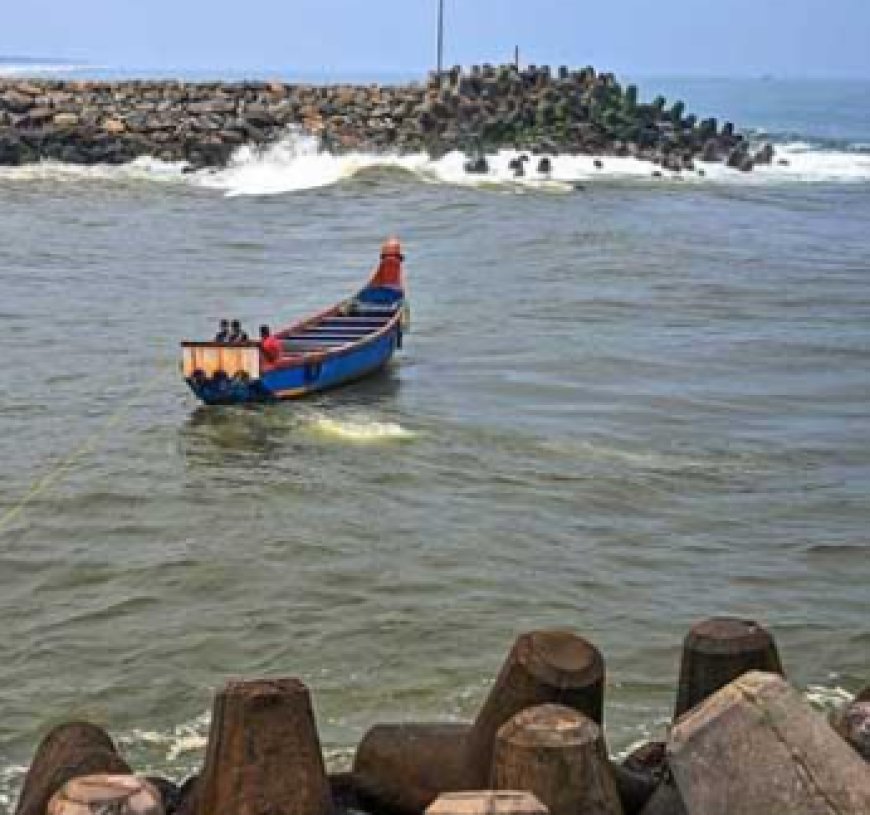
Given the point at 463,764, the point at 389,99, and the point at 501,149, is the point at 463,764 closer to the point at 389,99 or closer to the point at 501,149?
the point at 501,149

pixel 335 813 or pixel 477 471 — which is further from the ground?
pixel 335 813

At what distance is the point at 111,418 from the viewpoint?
1561 cm

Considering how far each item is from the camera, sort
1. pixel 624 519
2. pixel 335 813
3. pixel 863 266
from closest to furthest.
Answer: pixel 335 813, pixel 624 519, pixel 863 266

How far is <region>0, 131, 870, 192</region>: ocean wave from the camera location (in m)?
41.1

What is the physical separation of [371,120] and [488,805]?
45466mm

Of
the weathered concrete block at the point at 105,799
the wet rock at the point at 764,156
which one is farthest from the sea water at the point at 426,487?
the wet rock at the point at 764,156

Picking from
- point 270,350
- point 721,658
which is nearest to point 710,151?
point 270,350

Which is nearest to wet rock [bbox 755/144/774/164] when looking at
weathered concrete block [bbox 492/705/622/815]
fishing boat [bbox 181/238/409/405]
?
fishing boat [bbox 181/238/409/405]

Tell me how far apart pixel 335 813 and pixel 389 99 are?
4739cm

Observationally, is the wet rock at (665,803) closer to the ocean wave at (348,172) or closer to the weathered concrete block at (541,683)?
the weathered concrete block at (541,683)

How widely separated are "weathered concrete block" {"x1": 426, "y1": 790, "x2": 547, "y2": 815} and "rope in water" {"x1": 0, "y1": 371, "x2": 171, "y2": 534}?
8525mm

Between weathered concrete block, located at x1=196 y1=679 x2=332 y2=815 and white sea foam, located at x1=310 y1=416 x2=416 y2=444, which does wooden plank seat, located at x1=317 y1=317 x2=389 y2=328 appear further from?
weathered concrete block, located at x1=196 y1=679 x2=332 y2=815

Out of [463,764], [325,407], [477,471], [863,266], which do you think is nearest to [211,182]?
[863,266]

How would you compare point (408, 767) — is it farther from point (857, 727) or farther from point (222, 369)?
point (222, 369)
